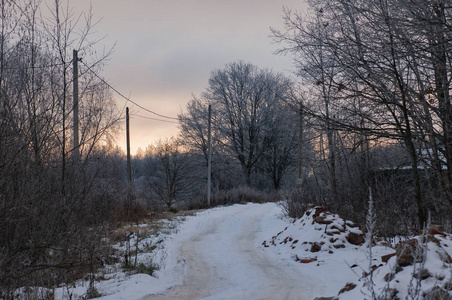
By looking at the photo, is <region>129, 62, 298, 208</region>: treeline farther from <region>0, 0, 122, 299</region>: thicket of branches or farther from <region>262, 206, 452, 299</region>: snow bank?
<region>0, 0, 122, 299</region>: thicket of branches

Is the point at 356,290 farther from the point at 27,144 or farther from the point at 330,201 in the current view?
the point at 330,201

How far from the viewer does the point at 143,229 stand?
12398 millimetres

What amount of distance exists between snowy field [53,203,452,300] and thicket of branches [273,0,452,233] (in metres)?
0.89

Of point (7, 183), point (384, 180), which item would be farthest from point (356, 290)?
point (384, 180)

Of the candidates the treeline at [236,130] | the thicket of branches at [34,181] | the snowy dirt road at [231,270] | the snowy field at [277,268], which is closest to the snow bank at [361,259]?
the snowy field at [277,268]

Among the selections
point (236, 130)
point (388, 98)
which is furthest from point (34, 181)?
Result: point (236, 130)

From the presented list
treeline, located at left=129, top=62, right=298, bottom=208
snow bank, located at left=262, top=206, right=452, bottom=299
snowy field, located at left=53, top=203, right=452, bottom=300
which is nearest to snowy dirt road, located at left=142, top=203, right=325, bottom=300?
snowy field, located at left=53, top=203, right=452, bottom=300

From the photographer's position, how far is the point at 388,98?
22.6 ft

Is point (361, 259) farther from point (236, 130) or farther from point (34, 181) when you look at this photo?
point (236, 130)

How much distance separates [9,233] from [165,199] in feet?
66.7

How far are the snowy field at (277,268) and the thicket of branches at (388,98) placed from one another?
886 mm

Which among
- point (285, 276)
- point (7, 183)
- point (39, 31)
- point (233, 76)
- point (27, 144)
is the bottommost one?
point (285, 276)

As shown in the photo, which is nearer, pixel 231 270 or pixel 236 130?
pixel 231 270

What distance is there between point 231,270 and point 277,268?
0.91 m
